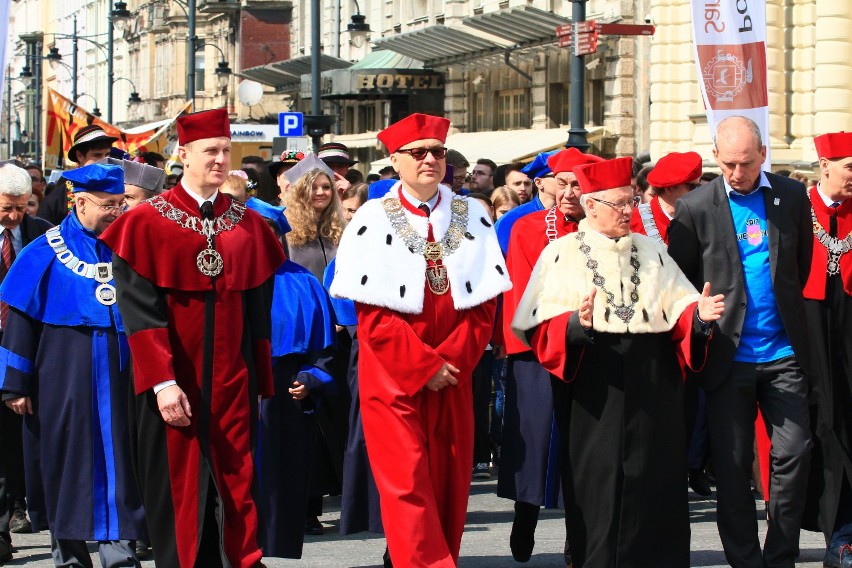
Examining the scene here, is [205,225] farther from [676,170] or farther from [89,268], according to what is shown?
[676,170]

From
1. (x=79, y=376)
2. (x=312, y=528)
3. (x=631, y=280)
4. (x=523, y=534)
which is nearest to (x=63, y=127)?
(x=312, y=528)

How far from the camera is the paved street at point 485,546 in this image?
8.52 m

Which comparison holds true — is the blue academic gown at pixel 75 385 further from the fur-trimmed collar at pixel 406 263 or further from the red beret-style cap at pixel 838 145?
the red beret-style cap at pixel 838 145

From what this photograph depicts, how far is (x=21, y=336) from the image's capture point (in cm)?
782

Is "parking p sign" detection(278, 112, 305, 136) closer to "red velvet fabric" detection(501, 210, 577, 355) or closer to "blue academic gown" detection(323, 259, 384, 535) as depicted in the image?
"blue academic gown" detection(323, 259, 384, 535)

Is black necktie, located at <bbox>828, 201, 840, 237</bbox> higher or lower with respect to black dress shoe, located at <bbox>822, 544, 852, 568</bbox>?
higher

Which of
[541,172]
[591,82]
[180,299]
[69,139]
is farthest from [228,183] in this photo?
[591,82]

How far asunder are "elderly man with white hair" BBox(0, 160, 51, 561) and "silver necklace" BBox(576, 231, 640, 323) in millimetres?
3461

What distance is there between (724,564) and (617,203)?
87.6 inches

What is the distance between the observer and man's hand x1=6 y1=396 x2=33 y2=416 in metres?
7.82

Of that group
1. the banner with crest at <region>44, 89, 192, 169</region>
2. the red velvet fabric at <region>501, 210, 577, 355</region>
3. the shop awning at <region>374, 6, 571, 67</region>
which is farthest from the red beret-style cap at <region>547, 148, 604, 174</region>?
the shop awning at <region>374, 6, 571, 67</region>

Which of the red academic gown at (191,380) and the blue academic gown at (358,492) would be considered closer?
the red academic gown at (191,380)

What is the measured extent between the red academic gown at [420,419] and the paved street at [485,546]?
149cm

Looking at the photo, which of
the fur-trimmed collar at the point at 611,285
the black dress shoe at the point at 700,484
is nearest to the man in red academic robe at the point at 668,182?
the black dress shoe at the point at 700,484
